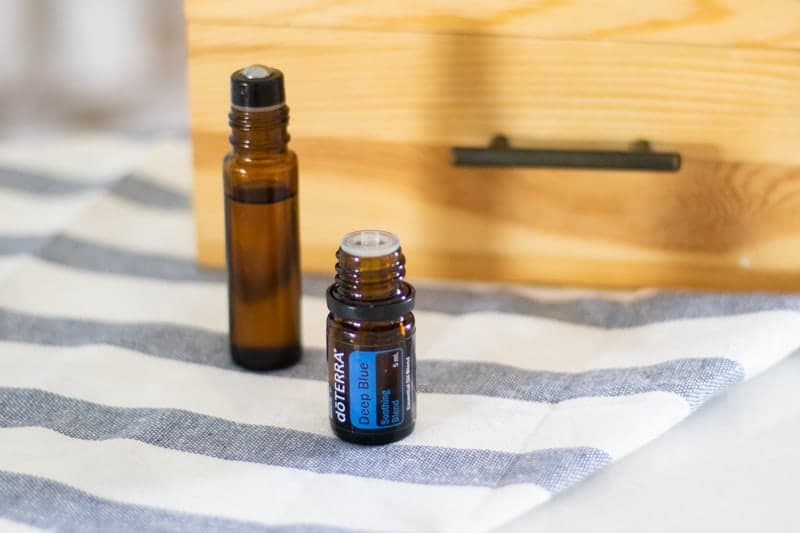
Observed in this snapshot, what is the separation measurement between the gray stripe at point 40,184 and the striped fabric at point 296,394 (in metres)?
0.08

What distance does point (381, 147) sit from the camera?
95cm

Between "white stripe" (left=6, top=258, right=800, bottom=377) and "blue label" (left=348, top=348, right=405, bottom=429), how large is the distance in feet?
0.40

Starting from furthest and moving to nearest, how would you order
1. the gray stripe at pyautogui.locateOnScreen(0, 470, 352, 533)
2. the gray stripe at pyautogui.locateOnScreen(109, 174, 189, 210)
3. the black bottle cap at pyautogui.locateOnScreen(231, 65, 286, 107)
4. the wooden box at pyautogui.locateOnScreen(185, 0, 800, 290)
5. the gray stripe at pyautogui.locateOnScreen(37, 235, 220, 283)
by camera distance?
the gray stripe at pyautogui.locateOnScreen(109, 174, 189, 210) < the gray stripe at pyautogui.locateOnScreen(37, 235, 220, 283) < the wooden box at pyautogui.locateOnScreen(185, 0, 800, 290) < the black bottle cap at pyautogui.locateOnScreen(231, 65, 286, 107) < the gray stripe at pyautogui.locateOnScreen(0, 470, 352, 533)

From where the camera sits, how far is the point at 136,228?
A: 42.6 inches

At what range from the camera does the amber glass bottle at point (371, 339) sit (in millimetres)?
735

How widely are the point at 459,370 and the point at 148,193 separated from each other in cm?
42

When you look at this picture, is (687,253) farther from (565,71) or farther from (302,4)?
(302,4)

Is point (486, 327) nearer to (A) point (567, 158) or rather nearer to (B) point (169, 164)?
(A) point (567, 158)

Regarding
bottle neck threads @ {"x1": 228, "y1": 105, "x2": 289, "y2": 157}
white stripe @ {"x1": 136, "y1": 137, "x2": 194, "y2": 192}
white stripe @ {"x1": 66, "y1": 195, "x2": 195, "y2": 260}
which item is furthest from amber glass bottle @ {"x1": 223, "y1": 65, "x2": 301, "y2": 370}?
white stripe @ {"x1": 136, "y1": 137, "x2": 194, "y2": 192}

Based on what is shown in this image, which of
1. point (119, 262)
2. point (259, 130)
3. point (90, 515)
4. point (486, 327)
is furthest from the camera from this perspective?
point (119, 262)

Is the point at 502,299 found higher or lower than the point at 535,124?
lower

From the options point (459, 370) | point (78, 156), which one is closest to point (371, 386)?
point (459, 370)

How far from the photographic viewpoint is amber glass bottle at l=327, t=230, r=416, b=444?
73 centimetres

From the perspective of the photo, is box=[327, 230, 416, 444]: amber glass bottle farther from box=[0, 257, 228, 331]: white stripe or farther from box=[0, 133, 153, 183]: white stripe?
box=[0, 133, 153, 183]: white stripe
